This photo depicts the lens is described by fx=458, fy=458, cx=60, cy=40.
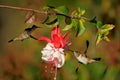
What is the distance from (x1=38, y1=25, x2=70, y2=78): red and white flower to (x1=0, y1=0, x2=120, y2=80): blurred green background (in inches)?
36.7

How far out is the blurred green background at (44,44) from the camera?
80.7 inches

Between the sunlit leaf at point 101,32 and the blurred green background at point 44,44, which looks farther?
the blurred green background at point 44,44

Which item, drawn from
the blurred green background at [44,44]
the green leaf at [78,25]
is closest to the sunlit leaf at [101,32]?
the green leaf at [78,25]

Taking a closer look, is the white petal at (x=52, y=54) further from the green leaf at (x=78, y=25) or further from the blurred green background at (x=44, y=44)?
the blurred green background at (x=44, y=44)

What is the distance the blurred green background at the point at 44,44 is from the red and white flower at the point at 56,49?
36.7 inches

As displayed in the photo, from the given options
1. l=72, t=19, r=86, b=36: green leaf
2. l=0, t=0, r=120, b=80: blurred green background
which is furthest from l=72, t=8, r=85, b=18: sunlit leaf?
l=0, t=0, r=120, b=80: blurred green background

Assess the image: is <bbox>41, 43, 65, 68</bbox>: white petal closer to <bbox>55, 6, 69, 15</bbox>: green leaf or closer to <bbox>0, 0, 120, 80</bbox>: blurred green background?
<bbox>55, 6, 69, 15</bbox>: green leaf

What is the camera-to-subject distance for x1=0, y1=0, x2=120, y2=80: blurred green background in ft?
6.72

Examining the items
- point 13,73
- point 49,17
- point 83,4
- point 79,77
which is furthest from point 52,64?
point 83,4

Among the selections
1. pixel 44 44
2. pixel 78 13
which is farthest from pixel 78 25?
pixel 44 44

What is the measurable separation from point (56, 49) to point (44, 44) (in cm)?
161

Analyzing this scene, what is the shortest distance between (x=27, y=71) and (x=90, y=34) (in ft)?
2.11

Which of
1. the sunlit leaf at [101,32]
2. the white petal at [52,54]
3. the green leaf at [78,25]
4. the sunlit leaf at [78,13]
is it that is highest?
the sunlit leaf at [78,13]

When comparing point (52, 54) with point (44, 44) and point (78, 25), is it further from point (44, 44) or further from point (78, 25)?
point (44, 44)
